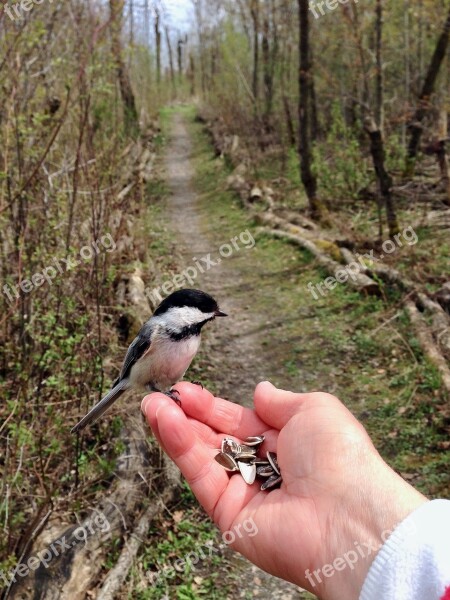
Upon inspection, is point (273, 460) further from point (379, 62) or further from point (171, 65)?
point (171, 65)

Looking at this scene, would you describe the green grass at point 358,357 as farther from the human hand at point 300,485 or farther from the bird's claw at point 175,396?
the bird's claw at point 175,396

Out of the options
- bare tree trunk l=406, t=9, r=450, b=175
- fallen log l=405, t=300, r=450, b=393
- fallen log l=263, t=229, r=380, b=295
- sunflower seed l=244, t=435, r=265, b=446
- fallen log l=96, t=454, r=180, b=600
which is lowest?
fallen log l=96, t=454, r=180, b=600

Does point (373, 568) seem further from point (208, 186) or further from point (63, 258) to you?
point (208, 186)

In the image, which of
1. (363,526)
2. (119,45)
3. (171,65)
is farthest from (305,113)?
(171,65)

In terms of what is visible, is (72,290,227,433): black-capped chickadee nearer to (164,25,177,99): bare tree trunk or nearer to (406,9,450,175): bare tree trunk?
(406,9,450,175): bare tree trunk

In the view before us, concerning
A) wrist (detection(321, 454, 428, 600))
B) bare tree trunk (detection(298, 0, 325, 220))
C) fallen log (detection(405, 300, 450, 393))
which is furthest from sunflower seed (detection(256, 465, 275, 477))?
bare tree trunk (detection(298, 0, 325, 220))

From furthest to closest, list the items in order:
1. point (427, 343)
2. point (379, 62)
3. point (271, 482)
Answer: point (379, 62) → point (427, 343) → point (271, 482)
